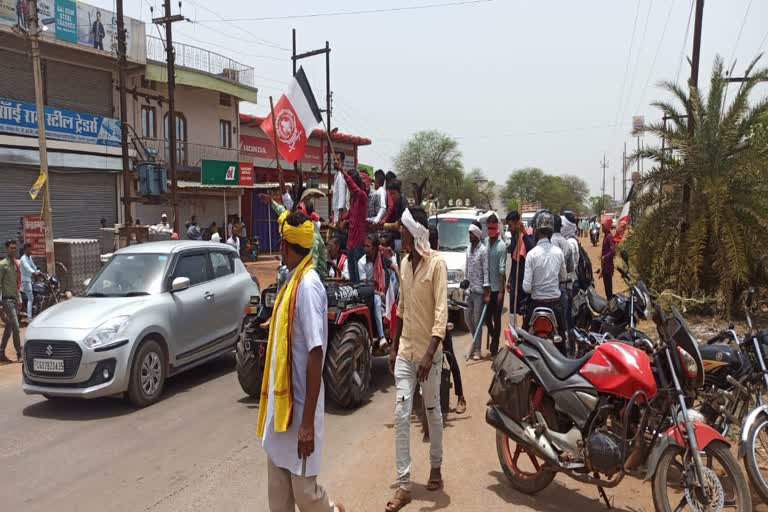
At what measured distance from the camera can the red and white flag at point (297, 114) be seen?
13.1 metres

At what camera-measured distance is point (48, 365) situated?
22.4ft

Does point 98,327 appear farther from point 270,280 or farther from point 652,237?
point 270,280

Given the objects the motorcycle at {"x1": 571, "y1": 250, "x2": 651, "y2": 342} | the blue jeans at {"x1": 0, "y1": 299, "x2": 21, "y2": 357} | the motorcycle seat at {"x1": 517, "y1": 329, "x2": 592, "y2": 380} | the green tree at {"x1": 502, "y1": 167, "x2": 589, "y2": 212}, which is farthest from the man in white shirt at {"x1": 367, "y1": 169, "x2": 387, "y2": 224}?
the green tree at {"x1": 502, "y1": 167, "x2": 589, "y2": 212}

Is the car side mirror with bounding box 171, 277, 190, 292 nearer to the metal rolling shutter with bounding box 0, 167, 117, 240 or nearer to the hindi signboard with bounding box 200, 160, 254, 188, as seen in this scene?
the metal rolling shutter with bounding box 0, 167, 117, 240

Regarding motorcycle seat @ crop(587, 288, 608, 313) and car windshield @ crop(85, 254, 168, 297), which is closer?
motorcycle seat @ crop(587, 288, 608, 313)

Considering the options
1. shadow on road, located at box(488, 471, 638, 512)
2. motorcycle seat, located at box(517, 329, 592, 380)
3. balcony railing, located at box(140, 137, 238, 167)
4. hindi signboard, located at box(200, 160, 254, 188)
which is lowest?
shadow on road, located at box(488, 471, 638, 512)

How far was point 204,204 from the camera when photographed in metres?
27.8

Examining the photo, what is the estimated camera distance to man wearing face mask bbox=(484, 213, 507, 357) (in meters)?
8.77

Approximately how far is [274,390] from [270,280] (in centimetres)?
1882

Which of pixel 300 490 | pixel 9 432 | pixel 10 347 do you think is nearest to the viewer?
pixel 300 490

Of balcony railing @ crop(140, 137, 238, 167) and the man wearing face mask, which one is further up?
balcony railing @ crop(140, 137, 238, 167)

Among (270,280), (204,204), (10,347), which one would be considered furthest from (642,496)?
(204,204)

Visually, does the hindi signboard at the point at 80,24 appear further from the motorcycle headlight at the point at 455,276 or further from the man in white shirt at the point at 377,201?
the motorcycle headlight at the point at 455,276

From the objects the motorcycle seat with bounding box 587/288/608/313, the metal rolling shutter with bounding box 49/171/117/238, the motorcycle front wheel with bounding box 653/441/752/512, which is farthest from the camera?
the metal rolling shutter with bounding box 49/171/117/238
